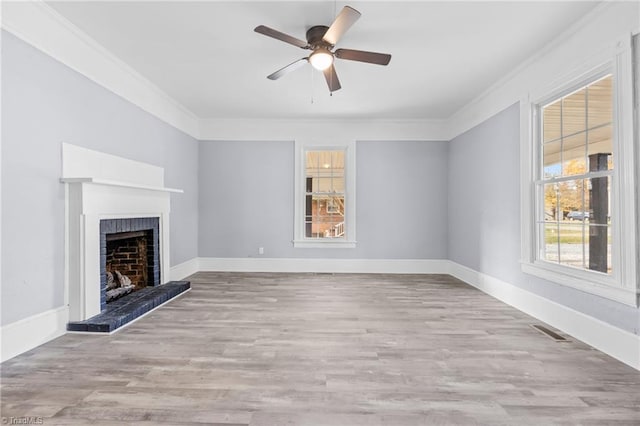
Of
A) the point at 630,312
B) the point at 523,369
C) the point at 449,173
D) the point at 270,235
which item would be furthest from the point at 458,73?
the point at 270,235

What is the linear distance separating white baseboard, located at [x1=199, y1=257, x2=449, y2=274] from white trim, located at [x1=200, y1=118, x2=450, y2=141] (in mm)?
2200

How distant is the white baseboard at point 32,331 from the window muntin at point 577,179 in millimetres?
4616

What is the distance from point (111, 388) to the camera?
1.99 m

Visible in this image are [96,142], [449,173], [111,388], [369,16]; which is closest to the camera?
[111,388]

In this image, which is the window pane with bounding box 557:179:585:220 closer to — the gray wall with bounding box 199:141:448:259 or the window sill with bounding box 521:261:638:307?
the window sill with bounding box 521:261:638:307

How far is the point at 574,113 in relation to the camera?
3.04 m

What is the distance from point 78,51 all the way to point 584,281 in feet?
16.4

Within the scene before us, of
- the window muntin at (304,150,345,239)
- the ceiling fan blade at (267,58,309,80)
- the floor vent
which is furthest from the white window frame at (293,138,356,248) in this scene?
the floor vent

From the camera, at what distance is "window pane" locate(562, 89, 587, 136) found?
2924 mm

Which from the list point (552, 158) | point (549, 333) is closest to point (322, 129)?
point (552, 158)

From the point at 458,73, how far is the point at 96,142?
409 cm

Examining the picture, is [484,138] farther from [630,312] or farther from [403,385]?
[403,385]

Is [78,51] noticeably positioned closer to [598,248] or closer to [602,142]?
[602,142]

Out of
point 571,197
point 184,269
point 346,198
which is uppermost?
point 346,198
